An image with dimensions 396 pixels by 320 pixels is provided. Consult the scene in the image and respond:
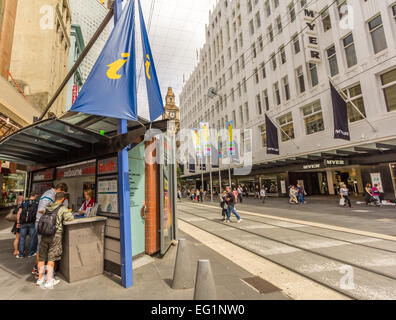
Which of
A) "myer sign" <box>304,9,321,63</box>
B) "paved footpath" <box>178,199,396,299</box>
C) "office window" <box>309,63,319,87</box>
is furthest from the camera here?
"office window" <box>309,63,319,87</box>

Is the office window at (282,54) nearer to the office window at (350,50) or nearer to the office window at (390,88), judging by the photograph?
the office window at (350,50)

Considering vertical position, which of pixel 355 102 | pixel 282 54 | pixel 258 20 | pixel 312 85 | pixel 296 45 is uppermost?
pixel 258 20

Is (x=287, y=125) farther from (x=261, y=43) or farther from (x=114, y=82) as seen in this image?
(x=114, y=82)

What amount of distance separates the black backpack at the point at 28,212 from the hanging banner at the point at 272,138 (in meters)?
20.3

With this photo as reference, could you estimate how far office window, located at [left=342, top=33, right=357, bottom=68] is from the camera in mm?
17172

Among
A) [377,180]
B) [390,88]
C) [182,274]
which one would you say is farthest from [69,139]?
[390,88]

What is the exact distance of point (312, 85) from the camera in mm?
20703

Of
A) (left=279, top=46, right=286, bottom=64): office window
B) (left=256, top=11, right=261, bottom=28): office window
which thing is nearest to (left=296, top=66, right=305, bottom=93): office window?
(left=279, top=46, right=286, bottom=64): office window

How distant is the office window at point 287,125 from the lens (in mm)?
23078

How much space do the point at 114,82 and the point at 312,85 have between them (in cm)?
2206

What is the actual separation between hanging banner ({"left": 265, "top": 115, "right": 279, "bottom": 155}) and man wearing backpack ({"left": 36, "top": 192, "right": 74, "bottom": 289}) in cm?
2068

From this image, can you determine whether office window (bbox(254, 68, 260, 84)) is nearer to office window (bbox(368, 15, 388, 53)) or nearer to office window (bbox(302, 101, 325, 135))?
office window (bbox(302, 101, 325, 135))

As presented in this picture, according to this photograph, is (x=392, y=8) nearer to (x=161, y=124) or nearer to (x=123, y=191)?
(x=161, y=124)
